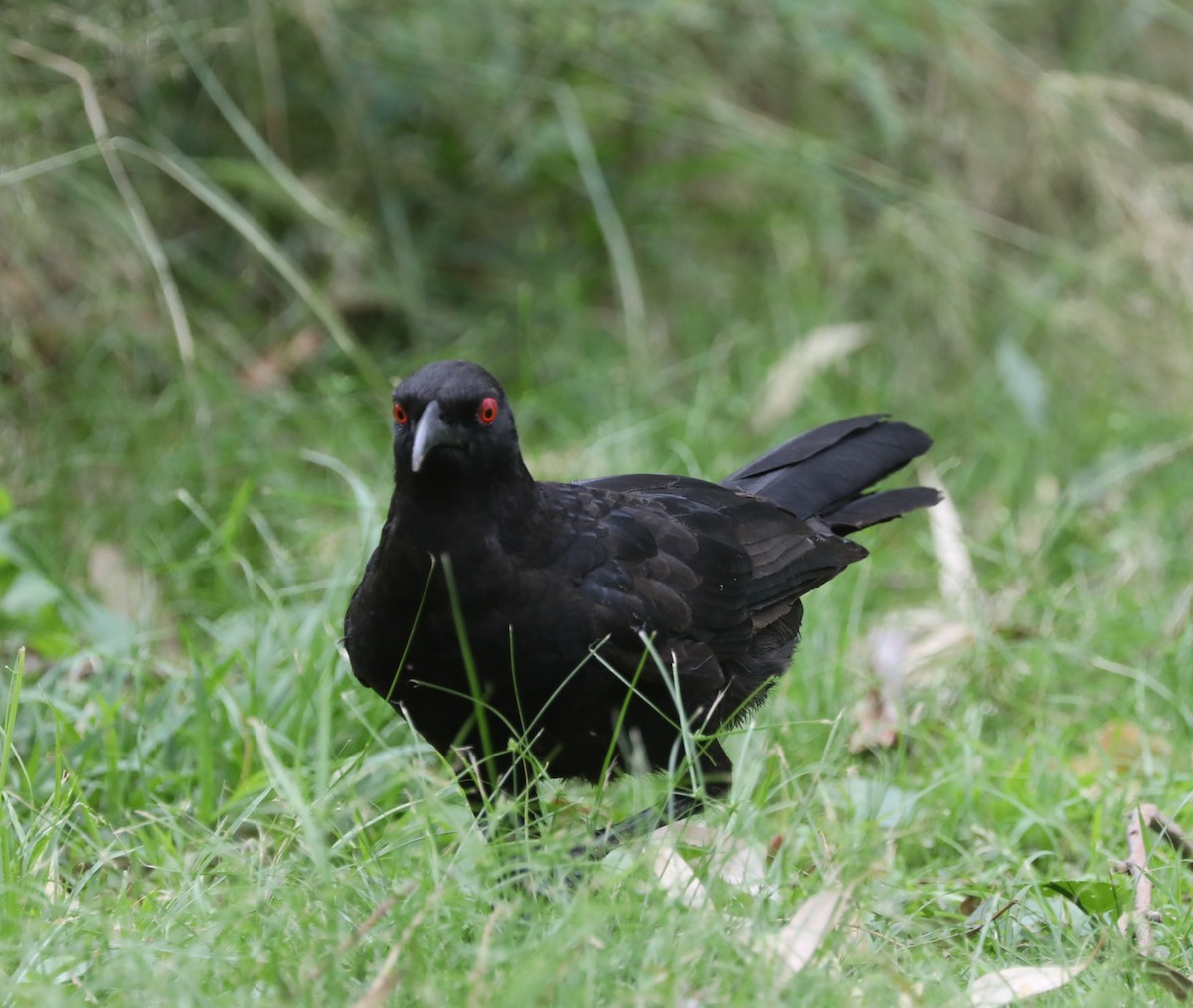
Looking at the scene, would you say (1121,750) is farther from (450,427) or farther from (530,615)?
(450,427)

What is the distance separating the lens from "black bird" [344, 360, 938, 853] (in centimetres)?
299

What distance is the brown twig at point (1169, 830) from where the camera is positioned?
316 cm

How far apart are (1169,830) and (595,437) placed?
261cm

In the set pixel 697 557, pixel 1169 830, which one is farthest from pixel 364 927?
pixel 1169 830

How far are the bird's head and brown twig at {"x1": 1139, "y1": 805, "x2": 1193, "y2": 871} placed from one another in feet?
4.93

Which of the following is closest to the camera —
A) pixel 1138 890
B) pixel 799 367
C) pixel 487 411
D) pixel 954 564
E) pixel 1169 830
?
pixel 1138 890

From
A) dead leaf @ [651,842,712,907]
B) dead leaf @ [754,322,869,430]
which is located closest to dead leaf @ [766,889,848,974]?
dead leaf @ [651,842,712,907]

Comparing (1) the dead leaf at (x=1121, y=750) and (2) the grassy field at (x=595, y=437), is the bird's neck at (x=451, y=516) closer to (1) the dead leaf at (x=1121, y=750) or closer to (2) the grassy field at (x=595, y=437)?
(2) the grassy field at (x=595, y=437)

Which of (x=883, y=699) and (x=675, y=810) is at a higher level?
(x=675, y=810)

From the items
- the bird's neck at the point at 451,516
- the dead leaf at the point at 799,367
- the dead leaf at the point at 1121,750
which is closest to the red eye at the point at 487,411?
the bird's neck at the point at 451,516

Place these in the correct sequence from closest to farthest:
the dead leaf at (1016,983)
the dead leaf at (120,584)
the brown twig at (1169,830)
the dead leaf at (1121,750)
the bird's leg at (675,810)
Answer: the dead leaf at (1016,983) < the bird's leg at (675,810) < the brown twig at (1169,830) < the dead leaf at (1121,750) < the dead leaf at (120,584)

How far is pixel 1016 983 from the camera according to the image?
8.39ft

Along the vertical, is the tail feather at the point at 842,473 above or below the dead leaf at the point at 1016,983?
above

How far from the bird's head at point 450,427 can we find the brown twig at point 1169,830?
150cm
